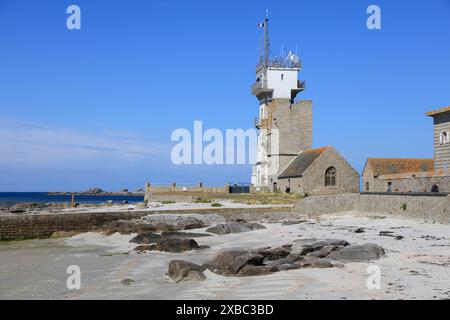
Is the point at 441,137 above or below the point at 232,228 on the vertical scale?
above

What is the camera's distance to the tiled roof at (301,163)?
4603 centimetres

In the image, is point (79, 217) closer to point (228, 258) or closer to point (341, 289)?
point (228, 258)

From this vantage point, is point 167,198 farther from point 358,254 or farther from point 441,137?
point 358,254

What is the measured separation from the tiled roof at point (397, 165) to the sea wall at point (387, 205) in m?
17.1

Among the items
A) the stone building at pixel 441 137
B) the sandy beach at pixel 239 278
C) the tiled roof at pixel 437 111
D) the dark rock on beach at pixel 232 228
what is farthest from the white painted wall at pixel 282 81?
the sandy beach at pixel 239 278

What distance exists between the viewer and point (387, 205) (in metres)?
28.2

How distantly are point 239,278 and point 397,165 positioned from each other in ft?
129

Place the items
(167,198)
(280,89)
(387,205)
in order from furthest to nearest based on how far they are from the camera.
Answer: (280,89) < (167,198) < (387,205)

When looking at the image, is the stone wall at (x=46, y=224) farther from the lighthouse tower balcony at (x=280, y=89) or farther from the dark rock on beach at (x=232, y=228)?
the lighthouse tower balcony at (x=280, y=89)

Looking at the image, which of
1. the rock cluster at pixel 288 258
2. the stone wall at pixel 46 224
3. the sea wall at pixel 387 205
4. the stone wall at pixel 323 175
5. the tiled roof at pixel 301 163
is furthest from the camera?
the tiled roof at pixel 301 163

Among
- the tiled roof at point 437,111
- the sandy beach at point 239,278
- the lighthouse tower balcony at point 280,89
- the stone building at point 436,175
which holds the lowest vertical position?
the sandy beach at point 239,278

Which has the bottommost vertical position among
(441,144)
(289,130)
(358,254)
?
(358,254)

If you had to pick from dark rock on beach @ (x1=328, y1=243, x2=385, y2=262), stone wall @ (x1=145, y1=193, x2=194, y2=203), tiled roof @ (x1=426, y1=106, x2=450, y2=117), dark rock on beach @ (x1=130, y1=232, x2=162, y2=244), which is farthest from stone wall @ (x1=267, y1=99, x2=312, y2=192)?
dark rock on beach @ (x1=328, y1=243, x2=385, y2=262)

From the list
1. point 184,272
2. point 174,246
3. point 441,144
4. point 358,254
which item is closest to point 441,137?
point 441,144
